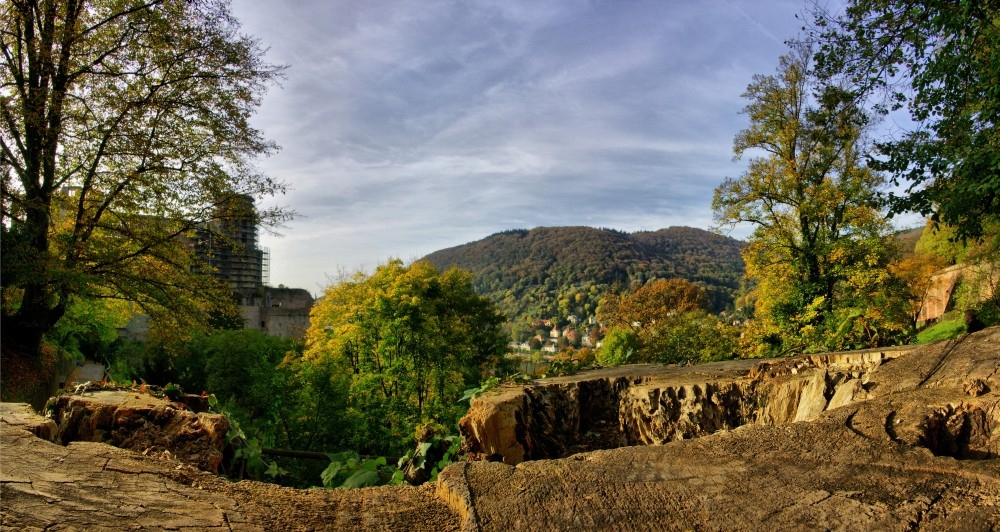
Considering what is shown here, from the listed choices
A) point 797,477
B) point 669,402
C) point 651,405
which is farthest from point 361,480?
point 669,402

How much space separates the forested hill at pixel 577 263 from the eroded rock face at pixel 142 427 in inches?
2542

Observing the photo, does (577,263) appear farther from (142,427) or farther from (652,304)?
(142,427)

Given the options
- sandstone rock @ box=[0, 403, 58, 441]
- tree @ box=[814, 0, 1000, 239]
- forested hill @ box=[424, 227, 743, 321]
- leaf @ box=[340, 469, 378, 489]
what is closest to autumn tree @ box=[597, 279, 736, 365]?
tree @ box=[814, 0, 1000, 239]

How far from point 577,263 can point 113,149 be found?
82591 millimetres

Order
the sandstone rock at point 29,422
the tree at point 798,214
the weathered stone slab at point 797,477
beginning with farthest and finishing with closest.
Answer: the tree at point 798,214, the sandstone rock at point 29,422, the weathered stone slab at point 797,477

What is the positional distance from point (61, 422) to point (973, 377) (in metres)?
6.12

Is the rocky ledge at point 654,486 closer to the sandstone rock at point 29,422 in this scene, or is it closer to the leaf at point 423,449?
the sandstone rock at point 29,422

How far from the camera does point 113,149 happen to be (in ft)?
36.2

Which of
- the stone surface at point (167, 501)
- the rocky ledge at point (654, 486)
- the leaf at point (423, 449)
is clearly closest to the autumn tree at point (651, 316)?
the leaf at point (423, 449)

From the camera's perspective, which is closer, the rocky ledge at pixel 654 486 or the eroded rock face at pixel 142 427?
the rocky ledge at pixel 654 486

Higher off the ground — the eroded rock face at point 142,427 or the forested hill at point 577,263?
the forested hill at point 577,263

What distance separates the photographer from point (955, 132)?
7773 mm

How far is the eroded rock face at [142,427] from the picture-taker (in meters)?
3.91

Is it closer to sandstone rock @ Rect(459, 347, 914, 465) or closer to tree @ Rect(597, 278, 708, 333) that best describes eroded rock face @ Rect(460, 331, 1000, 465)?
sandstone rock @ Rect(459, 347, 914, 465)
